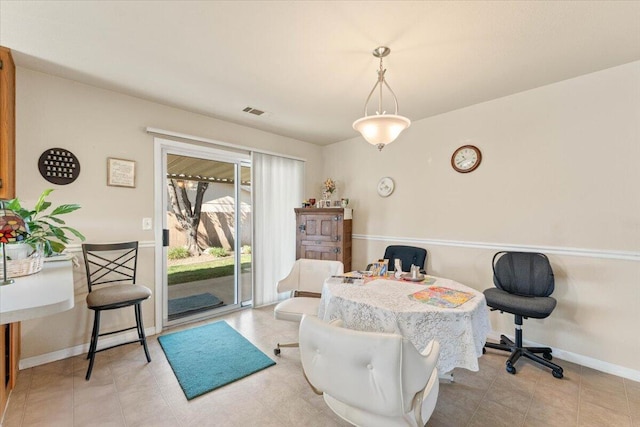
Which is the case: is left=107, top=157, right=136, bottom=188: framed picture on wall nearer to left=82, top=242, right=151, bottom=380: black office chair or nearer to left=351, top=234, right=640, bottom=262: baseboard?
left=82, top=242, right=151, bottom=380: black office chair

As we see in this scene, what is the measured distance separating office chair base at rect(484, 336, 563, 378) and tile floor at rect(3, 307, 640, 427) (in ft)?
0.22

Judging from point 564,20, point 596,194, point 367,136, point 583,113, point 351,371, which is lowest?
point 351,371

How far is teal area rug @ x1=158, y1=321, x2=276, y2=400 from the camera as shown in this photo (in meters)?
2.13

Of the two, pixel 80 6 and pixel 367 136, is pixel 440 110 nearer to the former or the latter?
pixel 367 136

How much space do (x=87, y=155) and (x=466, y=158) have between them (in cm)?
395

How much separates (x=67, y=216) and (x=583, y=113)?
479cm

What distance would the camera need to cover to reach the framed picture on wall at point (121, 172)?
107 inches

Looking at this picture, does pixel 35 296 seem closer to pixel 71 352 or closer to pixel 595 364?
pixel 71 352

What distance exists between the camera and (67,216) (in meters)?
2.51

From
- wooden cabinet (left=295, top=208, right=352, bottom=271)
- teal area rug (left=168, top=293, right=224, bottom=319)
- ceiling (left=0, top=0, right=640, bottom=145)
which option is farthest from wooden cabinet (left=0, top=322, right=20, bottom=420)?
wooden cabinet (left=295, top=208, right=352, bottom=271)

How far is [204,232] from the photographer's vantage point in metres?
3.53

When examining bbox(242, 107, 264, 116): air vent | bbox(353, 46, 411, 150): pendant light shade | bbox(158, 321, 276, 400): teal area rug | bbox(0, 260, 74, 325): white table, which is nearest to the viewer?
bbox(0, 260, 74, 325): white table

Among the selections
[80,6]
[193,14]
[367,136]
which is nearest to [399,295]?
[367,136]

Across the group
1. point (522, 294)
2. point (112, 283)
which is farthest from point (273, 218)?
point (522, 294)
